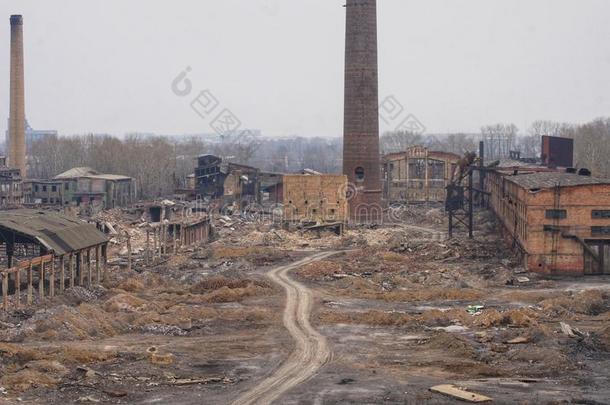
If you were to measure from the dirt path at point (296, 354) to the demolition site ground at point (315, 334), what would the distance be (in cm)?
7

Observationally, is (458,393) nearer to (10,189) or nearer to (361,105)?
(361,105)

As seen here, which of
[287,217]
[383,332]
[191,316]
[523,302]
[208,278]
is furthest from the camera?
[287,217]

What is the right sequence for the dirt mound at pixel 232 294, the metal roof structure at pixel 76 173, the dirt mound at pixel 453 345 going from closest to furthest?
the dirt mound at pixel 453 345
the dirt mound at pixel 232 294
the metal roof structure at pixel 76 173

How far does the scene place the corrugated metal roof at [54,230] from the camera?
35.4 m

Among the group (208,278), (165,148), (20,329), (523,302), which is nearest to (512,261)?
(523,302)

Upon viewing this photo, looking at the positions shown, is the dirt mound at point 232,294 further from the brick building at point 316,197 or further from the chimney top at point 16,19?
the chimney top at point 16,19

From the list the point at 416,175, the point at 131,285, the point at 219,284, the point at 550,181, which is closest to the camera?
the point at 131,285

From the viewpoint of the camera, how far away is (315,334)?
30391 mm

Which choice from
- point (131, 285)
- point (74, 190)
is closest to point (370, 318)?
point (131, 285)

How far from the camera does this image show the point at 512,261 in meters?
46.1

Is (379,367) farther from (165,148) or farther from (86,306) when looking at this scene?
(165,148)

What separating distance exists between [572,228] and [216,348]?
20527 mm

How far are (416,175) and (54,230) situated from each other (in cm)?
5085

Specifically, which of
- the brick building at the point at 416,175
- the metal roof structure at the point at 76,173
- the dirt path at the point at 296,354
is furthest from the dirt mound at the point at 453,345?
the metal roof structure at the point at 76,173
